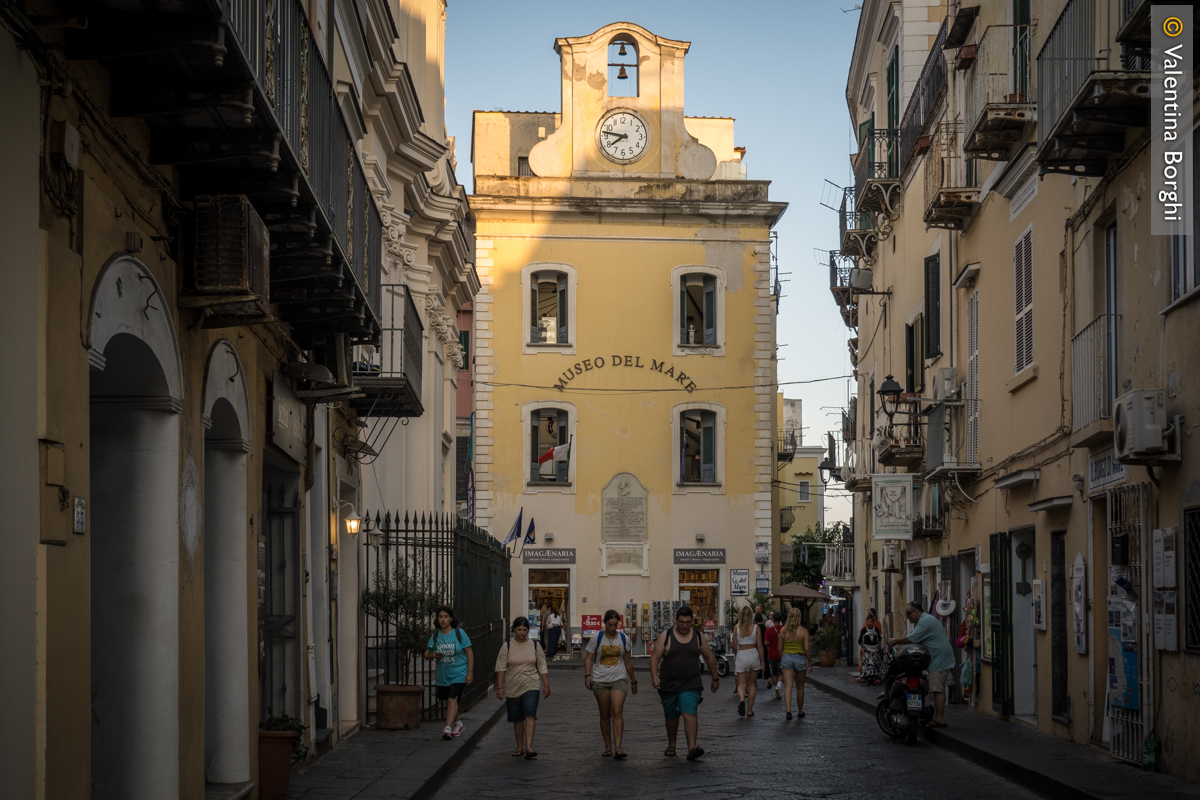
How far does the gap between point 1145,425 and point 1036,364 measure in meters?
5.62

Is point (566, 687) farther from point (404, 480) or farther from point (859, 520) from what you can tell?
point (859, 520)

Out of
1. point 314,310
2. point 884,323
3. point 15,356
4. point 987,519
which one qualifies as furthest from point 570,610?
point 15,356

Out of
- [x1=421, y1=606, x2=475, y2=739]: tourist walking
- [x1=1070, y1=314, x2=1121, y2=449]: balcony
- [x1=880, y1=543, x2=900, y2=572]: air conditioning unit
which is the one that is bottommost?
[x1=421, y1=606, x2=475, y2=739]: tourist walking

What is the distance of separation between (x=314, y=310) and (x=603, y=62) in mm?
30216

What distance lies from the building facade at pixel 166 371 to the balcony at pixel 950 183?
387 inches

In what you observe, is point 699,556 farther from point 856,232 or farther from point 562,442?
point 856,232

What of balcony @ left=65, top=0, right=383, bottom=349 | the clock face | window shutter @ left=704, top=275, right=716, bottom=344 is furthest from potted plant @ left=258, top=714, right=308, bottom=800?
the clock face

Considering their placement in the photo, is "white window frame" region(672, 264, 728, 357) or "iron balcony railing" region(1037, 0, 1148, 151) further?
"white window frame" region(672, 264, 728, 357)

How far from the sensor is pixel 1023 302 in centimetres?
1912

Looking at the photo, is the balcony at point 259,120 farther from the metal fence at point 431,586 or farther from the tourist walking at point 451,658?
the metal fence at point 431,586

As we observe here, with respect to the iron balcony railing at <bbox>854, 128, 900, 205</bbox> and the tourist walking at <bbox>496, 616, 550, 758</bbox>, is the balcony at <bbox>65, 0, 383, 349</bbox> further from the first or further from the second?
the iron balcony railing at <bbox>854, 128, 900, 205</bbox>

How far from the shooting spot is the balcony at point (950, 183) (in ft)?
70.9

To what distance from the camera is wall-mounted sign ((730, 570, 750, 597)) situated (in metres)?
39.9

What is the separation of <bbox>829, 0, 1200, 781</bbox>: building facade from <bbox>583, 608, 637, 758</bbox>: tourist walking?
194 inches
